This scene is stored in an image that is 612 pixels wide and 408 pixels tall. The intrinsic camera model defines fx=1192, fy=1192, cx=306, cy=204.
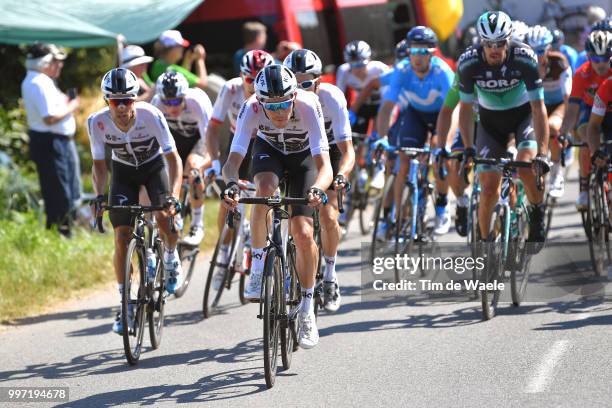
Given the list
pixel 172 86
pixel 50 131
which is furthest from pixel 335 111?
pixel 50 131

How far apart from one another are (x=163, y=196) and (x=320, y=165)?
1818 millimetres

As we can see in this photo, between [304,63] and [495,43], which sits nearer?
[304,63]

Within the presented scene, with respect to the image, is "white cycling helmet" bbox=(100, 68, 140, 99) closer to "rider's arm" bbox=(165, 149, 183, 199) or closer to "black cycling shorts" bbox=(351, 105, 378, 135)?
"rider's arm" bbox=(165, 149, 183, 199)

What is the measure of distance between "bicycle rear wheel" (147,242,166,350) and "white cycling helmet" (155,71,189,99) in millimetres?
2016

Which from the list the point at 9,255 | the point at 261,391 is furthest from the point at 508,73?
the point at 9,255

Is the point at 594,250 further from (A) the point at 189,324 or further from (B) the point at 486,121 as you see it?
(A) the point at 189,324

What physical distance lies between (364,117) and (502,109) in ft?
17.2

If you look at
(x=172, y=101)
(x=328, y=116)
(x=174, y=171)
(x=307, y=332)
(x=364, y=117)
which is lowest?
(x=307, y=332)

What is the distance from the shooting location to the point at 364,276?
11.7 meters

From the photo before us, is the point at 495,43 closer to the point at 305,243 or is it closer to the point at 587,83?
the point at 587,83

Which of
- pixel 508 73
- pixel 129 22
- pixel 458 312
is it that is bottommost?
pixel 458 312

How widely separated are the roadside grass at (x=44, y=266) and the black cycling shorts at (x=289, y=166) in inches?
132

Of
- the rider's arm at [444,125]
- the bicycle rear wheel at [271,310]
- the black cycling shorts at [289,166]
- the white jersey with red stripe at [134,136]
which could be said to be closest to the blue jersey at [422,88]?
the rider's arm at [444,125]

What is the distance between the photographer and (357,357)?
27.5 feet
